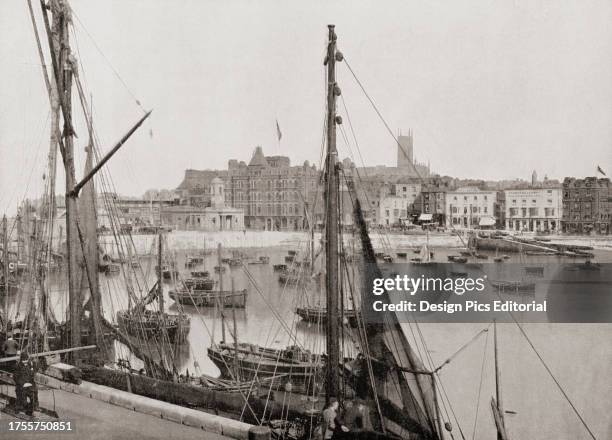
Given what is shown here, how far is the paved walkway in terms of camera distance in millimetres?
4512

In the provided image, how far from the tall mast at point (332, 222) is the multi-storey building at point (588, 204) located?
4000 millimetres

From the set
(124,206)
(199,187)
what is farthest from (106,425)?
(124,206)

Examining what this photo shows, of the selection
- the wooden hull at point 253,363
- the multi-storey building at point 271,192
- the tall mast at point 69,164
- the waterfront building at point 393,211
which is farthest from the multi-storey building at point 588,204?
the waterfront building at point 393,211

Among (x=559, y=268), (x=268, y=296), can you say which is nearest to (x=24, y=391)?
(x=559, y=268)

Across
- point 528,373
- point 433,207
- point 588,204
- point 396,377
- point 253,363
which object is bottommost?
point 528,373

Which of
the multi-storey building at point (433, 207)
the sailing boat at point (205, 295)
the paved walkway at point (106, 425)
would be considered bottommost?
the sailing boat at point (205, 295)

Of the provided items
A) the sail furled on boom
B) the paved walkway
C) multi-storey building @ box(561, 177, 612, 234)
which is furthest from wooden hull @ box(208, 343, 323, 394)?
multi-storey building @ box(561, 177, 612, 234)

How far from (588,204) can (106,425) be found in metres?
7.93

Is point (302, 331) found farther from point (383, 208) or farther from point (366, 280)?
point (366, 280)

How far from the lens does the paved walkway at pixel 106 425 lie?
4.51 m

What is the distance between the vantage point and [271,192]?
11383 mm

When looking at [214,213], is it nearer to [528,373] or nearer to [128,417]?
[528,373]

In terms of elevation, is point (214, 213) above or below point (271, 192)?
below

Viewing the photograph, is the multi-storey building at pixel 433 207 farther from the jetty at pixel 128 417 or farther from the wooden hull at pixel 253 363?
the jetty at pixel 128 417
